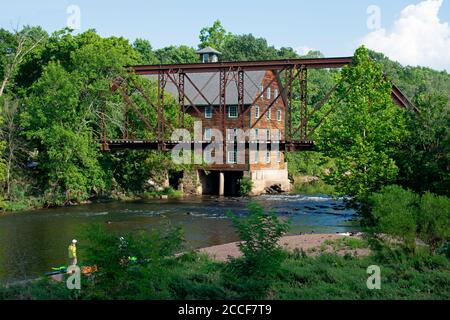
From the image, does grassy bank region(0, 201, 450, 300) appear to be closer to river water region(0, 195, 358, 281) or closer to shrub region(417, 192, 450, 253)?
shrub region(417, 192, 450, 253)

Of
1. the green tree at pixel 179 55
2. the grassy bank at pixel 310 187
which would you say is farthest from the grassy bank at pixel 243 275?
the green tree at pixel 179 55

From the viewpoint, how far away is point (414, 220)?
21016mm

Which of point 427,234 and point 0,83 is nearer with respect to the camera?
point 427,234

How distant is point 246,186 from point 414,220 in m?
43.1

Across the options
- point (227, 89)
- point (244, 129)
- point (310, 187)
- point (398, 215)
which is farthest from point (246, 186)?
point (398, 215)

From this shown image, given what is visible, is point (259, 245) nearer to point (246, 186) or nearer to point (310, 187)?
point (246, 186)

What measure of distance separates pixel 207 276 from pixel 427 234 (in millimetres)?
7723

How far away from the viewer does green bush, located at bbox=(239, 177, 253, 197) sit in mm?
63938

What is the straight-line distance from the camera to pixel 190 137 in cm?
6294

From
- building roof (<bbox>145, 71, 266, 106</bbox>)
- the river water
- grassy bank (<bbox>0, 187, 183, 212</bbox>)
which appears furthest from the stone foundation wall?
building roof (<bbox>145, 71, 266, 106</bbox>)

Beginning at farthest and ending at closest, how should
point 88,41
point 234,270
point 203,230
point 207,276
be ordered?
1. point 88,41
2. point 203,230
3. point 207,276
4. point 234,270

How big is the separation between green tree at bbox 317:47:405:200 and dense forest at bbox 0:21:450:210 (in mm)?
51
